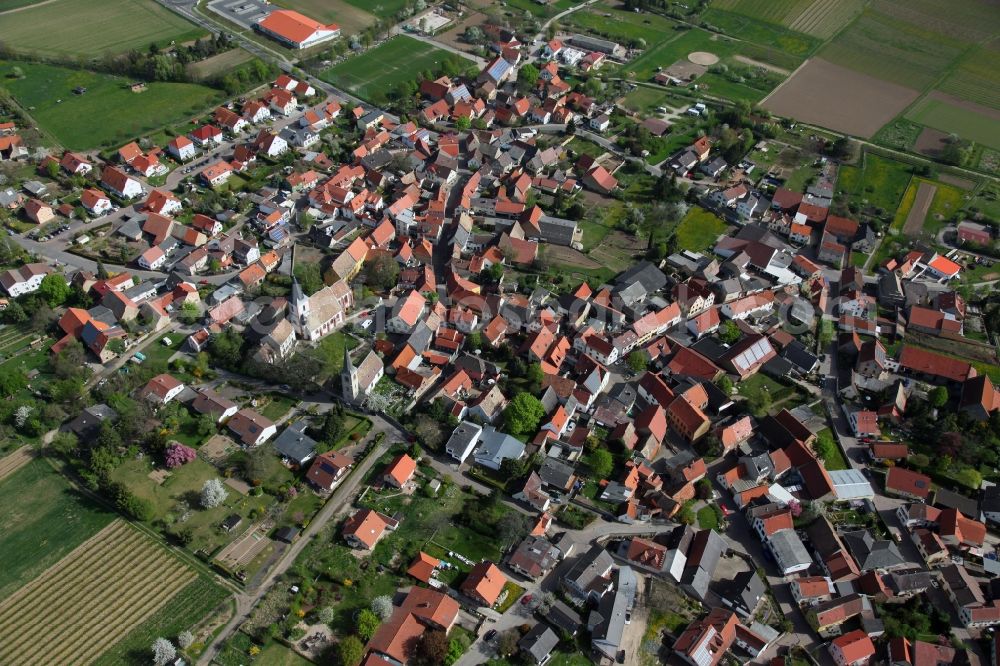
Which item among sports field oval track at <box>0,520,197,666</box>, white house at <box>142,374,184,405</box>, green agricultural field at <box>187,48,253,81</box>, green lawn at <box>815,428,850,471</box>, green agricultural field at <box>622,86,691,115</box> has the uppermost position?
green agricultural field at <box>622,86,691,115</box>

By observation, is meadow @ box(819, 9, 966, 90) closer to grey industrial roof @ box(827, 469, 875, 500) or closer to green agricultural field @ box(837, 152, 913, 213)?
green agricultural field @ box(837, 152, 913, 213)

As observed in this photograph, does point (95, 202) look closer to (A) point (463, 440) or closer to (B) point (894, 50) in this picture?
(A) point (463, 440)

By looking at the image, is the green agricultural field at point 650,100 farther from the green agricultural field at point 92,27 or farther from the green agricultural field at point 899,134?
the green agricultural field at point 92,27

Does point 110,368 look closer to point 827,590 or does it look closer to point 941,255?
point 827,590

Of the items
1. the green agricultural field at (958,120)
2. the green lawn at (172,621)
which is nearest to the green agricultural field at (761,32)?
the green agricultural field at (958,120)

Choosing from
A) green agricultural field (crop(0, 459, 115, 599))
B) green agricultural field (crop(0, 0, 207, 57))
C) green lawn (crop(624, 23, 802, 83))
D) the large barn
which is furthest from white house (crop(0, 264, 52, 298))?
green lawn (crop(624, 23, 802, 83))

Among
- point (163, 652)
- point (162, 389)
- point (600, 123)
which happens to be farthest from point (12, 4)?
point (163, 652)
